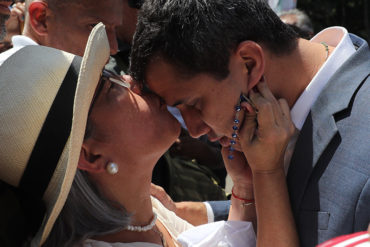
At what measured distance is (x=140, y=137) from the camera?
2.14 meters

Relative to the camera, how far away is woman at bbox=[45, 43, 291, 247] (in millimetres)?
1996

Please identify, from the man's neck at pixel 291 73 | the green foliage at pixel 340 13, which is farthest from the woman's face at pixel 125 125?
the green foliage at pixel 340 13

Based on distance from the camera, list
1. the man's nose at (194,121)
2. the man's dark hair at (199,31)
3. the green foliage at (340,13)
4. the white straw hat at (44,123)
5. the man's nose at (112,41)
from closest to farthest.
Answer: the white straw hat at (44,123), the man's dark hair at (199,31), the man's nose at (194,121), the man's nose at (112,41), the green foliage at (340,13)

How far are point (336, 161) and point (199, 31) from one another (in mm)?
700

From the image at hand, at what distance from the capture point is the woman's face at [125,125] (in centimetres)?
209

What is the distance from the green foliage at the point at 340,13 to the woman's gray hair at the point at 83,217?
29.5 ft

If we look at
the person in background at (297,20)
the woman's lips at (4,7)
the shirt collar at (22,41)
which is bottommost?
the person in background at (297,20)

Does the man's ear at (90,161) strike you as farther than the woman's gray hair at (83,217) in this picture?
Yes

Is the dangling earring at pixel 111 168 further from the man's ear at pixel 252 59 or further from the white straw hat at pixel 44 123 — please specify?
the man's ear at pixel 252 59

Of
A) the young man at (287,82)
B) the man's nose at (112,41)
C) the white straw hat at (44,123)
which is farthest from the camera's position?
the man's nose at (112,41)

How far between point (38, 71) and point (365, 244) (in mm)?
1327

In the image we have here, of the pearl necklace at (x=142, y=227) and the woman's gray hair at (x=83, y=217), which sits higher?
the woman's gray hair at (x=83, y=217)

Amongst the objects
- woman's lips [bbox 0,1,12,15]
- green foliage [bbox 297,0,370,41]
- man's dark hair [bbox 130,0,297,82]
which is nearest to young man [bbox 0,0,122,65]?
woman's lips [bbox 0,1,12,15]

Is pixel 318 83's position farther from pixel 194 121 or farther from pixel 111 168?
pixel 111 168
